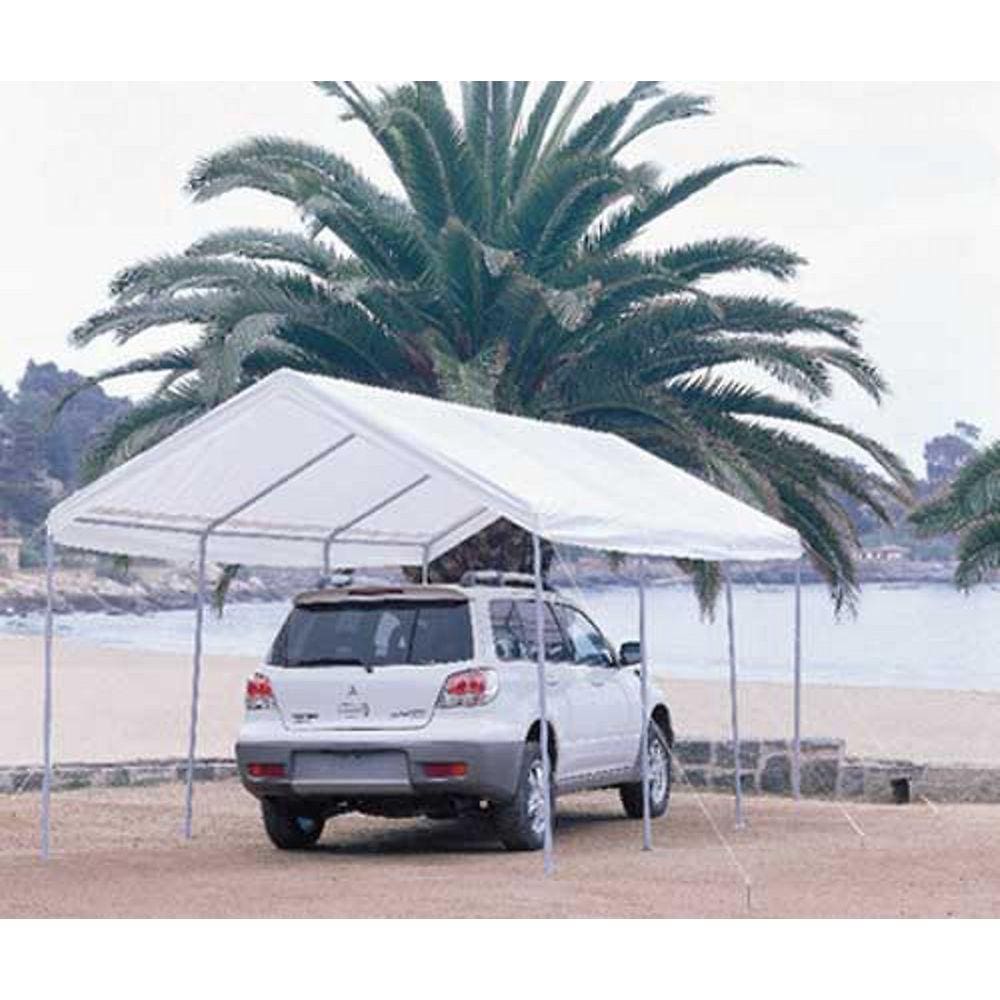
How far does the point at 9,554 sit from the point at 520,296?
91474 millimetres

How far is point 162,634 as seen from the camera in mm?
100750

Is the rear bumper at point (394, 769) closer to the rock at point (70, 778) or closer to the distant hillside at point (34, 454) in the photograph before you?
the rock at point (70, 778)

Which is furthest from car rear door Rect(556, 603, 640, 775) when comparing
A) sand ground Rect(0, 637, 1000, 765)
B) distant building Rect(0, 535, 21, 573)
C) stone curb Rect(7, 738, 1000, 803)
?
distant building Rect(0, 535, 21, 573)

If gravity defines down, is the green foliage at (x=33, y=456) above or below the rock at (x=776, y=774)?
above

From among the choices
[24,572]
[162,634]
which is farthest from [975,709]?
[24,572]

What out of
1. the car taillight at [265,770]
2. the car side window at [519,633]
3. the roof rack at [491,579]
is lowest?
the car taillight at [265,770]

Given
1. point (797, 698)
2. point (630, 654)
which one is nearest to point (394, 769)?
point (630, 654)

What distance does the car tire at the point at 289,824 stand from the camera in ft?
51.4

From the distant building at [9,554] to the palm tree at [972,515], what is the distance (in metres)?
88.4

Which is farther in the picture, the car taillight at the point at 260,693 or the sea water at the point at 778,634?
the sea water at the point at 778,634

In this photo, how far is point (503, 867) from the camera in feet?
47.6

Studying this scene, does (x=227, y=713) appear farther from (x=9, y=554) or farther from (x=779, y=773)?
(x=9, y=554)

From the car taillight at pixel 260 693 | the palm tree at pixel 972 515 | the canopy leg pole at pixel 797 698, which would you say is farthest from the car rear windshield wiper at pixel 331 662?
the palm tree at pixel 972 515

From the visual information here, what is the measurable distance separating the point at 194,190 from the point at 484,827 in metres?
8.81
